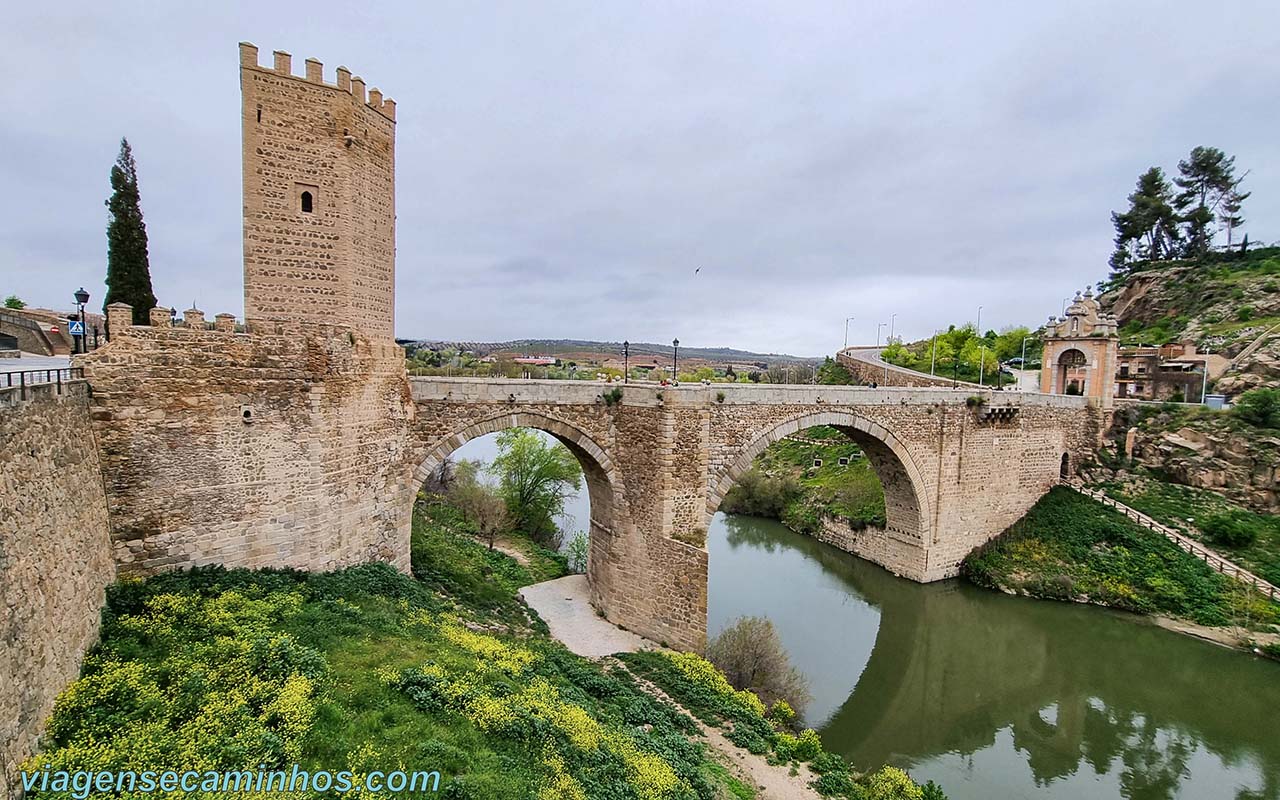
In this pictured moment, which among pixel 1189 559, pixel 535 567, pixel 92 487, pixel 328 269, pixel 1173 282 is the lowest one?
pixel 535 567

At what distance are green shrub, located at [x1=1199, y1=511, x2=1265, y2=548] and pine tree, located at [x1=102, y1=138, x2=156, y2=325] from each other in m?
26.7

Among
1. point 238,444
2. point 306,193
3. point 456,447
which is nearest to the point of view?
point 238,444

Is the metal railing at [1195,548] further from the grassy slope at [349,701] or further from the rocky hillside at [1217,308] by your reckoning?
the grassy slope at [349,701]

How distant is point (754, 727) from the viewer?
931 cm

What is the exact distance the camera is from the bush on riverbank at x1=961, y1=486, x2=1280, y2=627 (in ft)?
46.8

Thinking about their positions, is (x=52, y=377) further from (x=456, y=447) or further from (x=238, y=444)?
(x=456, y=447)

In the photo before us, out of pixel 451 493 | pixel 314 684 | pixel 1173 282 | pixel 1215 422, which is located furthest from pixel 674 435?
pixel 1173 282

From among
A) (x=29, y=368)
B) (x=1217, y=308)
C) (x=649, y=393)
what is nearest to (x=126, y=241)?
(x=29, y=368)

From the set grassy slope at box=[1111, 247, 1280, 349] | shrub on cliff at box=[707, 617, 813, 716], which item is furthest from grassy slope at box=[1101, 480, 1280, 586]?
shrub on cliff at box=[707, 617, 813, 716]

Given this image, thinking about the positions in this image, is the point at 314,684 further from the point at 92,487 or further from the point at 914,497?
the point at 914,497

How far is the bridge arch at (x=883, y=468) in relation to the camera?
13.2m

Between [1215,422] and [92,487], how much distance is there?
27.0m

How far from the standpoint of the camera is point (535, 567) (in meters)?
16.5

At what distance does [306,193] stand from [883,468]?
1569cm
